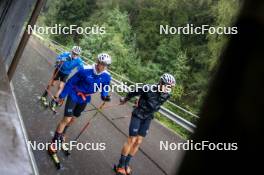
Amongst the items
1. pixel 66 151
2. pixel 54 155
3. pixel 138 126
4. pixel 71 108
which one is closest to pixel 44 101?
pixel 66 151

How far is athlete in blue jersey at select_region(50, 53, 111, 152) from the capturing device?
29.0 ft

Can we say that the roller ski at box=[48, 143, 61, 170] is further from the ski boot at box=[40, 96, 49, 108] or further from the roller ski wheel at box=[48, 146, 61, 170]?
the ski boot at box=[40, 96, 49, 108]

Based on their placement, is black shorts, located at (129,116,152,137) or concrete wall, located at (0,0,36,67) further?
concrete wall, located at (0,0,36,67)

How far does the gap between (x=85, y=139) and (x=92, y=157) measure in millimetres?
1266

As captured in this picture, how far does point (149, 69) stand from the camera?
110 ft

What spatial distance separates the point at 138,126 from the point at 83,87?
1.58 meters

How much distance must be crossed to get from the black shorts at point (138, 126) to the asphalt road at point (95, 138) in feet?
3.44

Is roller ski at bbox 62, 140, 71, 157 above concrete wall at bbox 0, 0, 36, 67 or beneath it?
beneath

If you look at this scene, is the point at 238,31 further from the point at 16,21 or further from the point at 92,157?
the point at 16,21

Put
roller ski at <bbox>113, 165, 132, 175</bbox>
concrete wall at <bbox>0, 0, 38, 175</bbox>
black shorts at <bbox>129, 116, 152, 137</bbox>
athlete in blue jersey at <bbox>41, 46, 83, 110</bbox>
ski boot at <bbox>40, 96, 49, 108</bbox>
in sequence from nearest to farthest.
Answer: concrete wall at <bbox>0, 0, 38, 175</bbox>, black shorts at <bbox>129, 116, 152, 137</bbox>, roller ski at <bbox>113, 165, 132, 175</bbox>, ski boot at <bbox>40, 96, 49, 108</bbox>, athlete in blue jersey at <bbox>41, 46, 83, 110</bbox>

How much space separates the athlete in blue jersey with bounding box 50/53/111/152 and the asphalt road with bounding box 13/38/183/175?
0.80 m

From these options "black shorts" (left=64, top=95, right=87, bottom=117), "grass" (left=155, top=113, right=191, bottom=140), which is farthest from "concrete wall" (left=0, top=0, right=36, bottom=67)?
"grass" (left=155, top=113, right=191, bottom=140)

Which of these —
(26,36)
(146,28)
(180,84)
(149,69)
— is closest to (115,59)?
(149,69)

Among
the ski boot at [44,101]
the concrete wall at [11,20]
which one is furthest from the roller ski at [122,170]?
the concrete wall at [11,20]
